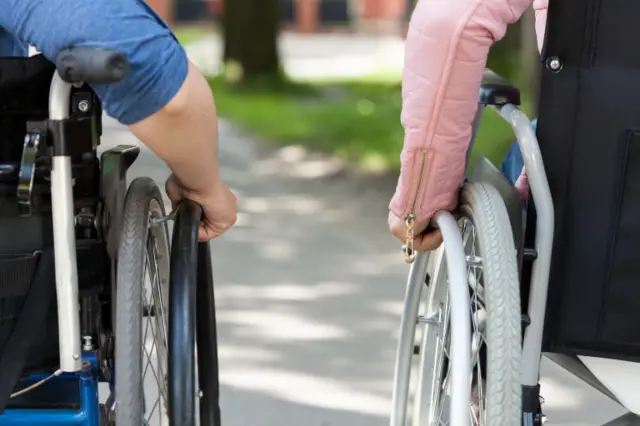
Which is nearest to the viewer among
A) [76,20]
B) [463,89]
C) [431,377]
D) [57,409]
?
[76,20]

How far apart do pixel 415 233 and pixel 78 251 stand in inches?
26.2

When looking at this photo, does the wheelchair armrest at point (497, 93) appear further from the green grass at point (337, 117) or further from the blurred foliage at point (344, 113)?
the green grass at point (337, 117)

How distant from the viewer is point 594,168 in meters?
1.95

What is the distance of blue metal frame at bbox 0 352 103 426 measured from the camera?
211 cm

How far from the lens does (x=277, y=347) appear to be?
406 cm

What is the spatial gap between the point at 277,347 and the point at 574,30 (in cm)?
238

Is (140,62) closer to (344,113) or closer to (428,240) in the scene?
(428,240)

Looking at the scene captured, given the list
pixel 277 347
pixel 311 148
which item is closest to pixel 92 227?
pixel 277 347

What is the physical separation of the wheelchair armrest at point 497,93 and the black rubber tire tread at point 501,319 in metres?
0.36

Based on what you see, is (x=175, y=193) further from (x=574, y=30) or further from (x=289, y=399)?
(x=289, y=399)

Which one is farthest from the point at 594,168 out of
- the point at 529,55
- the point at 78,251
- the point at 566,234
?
the point at 529,55

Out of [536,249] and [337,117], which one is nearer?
[536,249]

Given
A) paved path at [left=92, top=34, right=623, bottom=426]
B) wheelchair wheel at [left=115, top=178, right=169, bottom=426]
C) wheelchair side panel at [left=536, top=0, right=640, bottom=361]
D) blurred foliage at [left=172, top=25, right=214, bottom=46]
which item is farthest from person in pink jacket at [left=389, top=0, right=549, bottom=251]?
blurred foliage at [left=172, top=25, right=214, bottom=46]

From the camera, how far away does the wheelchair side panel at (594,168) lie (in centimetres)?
191
